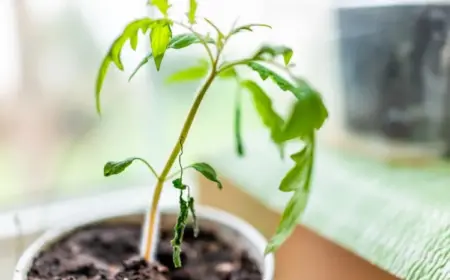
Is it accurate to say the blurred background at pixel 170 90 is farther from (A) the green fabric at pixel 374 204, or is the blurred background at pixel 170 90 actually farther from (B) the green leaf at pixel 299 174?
(B) the green leaf at pixel 299 174

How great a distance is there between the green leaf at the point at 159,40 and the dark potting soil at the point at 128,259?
18 centimetres

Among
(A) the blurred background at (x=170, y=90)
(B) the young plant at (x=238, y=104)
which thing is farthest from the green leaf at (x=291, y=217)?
(A) the blurred background at (x=170, y=90)

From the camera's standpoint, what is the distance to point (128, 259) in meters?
0.53

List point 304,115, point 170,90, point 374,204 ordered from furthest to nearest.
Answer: point 170,90 < point 374,204 < point 304,115

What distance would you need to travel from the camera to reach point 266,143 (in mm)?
839

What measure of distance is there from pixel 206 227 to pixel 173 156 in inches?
7.2

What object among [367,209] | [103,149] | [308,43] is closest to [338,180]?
[367,209]

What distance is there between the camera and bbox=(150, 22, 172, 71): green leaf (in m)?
0.46

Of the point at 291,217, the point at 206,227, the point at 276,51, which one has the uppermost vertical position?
the point at 276,51

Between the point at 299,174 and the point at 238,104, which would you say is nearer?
the point at 299,174

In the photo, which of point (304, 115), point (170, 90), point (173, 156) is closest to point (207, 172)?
point (173, 156)

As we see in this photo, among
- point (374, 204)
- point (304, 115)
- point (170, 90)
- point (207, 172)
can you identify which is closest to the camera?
point (304, 115)

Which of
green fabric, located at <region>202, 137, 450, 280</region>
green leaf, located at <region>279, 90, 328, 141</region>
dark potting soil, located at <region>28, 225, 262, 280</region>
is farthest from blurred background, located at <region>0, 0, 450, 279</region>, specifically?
green leaf, located at <region>279, 90, 328, 141</region>

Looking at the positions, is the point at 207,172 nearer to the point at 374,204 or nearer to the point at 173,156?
the point at 173,156
